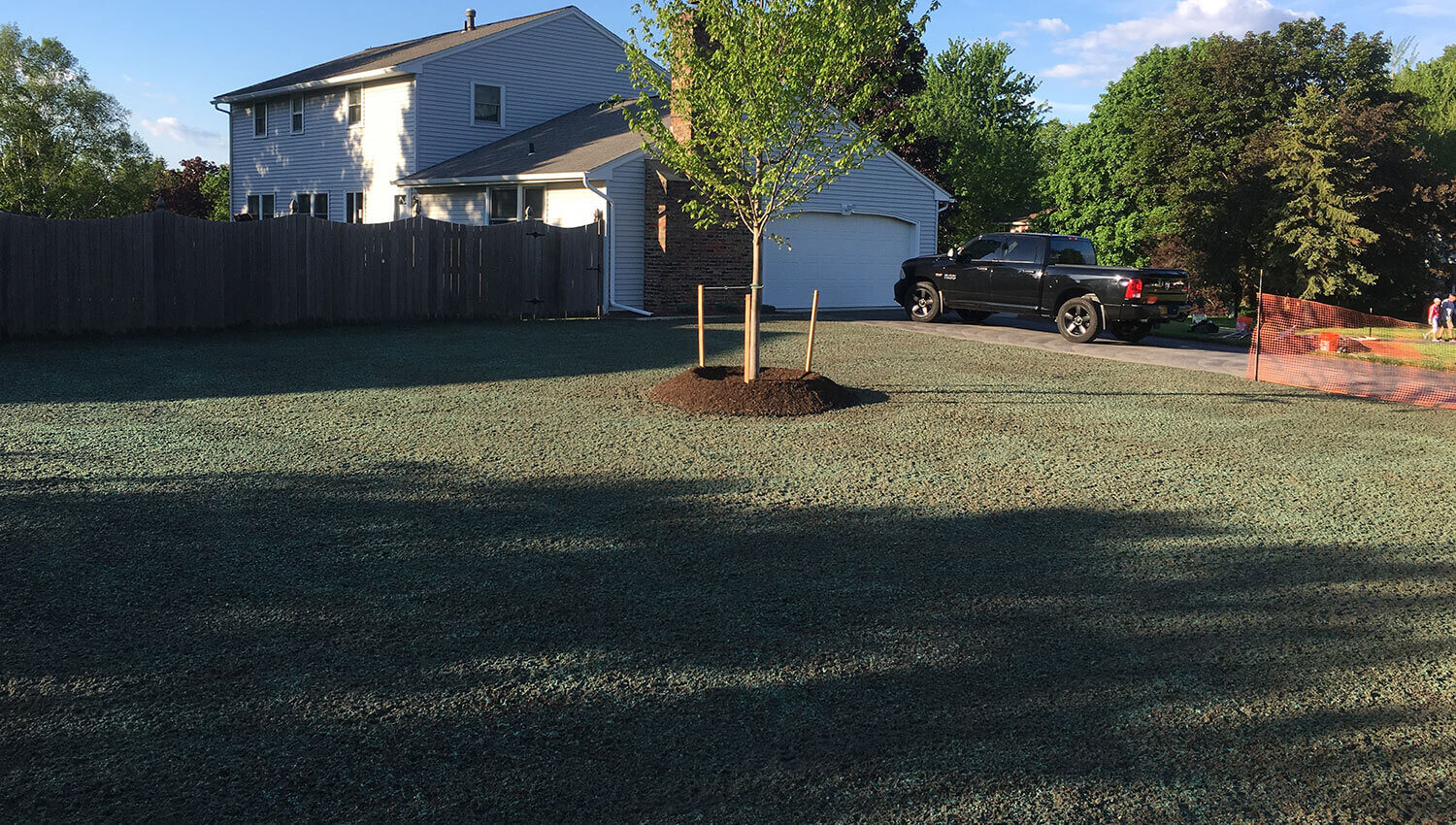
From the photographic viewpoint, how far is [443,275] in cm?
1992

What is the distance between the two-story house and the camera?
22.8 m

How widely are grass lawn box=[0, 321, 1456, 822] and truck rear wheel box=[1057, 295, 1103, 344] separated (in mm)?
8171

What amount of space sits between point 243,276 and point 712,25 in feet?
34.4

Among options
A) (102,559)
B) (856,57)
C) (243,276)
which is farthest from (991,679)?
(243,276)

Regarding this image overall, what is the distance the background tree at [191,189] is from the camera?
165ft

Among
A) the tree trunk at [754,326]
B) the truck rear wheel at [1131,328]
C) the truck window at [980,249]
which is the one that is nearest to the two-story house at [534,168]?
the truck window at [980,249]

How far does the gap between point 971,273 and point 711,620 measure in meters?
16.3

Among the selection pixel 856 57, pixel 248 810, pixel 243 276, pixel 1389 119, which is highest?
pixel 1389 119

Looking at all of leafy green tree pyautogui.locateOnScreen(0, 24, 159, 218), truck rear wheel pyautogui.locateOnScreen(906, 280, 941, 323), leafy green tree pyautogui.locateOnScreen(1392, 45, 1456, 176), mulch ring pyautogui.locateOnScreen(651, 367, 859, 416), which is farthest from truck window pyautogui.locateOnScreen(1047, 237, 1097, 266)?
leafy green tree pyautogui.locateOnScreen(1392, 45, 1456, 176)

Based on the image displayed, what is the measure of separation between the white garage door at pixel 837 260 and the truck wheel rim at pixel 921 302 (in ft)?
12.4

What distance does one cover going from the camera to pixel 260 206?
105ft

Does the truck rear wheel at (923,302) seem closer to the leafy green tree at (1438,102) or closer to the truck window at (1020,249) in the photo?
the truck window at (1020,249)

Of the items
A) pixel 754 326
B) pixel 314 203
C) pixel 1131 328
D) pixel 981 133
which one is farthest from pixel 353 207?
pixel 981 133

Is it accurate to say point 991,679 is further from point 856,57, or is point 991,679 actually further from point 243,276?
point 243,276
